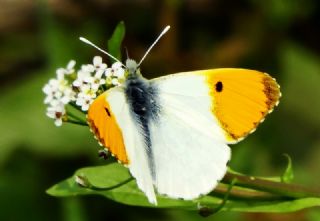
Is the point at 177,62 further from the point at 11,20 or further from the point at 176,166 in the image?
the point at 176,166

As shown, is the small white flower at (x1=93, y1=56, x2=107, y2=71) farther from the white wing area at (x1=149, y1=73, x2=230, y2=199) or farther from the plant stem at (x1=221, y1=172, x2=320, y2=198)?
the plant stem at (x1=221, y1=172, x2=320, y2=198)

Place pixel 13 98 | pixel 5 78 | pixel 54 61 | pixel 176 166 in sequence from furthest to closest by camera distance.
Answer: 1. pixel 5 78
2. pixel 13 98
3. pixel 54 61
4. pixel 176 166

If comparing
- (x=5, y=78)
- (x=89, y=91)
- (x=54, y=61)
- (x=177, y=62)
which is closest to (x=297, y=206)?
(x=89, y=91)

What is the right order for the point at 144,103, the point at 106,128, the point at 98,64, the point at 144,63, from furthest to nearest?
the point at 144,63
the point at 98,64
the point at 144,103
the point at 106,128

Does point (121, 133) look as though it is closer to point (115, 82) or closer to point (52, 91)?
point (115, 82)

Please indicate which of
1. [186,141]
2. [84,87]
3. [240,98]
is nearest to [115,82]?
[84,87]
